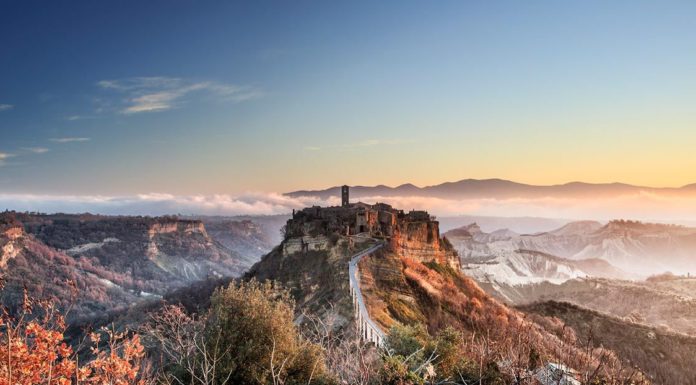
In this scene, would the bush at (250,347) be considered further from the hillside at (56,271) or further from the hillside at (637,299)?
the hillside at (56,271)

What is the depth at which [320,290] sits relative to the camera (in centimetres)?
4162

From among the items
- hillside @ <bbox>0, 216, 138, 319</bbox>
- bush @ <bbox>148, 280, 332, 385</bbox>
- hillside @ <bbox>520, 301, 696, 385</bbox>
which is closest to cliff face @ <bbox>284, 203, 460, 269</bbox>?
hillside @ <bbox>520, 301, 696, 385</bbox>

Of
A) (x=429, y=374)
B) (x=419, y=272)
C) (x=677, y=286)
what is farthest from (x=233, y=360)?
(x=677, y=286)

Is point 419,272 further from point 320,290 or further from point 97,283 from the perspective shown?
point 97,283

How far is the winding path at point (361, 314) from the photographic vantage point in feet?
93.0

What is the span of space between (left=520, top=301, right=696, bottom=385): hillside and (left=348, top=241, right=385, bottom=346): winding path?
87.3 feet

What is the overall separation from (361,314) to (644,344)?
135 feet

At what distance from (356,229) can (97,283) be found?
459 feet

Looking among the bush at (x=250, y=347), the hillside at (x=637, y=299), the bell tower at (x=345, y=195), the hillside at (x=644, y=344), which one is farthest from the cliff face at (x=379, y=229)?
the bush at (x=250, y=347)

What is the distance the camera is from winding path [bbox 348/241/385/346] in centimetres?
2836

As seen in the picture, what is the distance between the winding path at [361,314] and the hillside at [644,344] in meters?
26.6

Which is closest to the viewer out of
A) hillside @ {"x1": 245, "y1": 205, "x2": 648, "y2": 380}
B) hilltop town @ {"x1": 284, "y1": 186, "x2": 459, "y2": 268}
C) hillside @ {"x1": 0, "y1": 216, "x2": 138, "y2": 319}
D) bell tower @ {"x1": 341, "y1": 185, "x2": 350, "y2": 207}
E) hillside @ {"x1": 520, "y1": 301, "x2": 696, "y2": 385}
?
hillside @ {"x1": 245, "y1": 205, "x2": 648, "y2": 380}

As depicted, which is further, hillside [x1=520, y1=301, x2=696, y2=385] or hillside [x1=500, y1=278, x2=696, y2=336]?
hillside [x1=500, y1=278, x2=696, y2=336]

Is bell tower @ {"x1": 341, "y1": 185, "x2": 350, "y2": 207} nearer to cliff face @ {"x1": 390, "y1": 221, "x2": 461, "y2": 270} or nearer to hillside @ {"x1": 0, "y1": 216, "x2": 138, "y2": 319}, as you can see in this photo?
cliff face @ {"x1": 390, "y1": 221, "x2": 461, "y2": 270}
